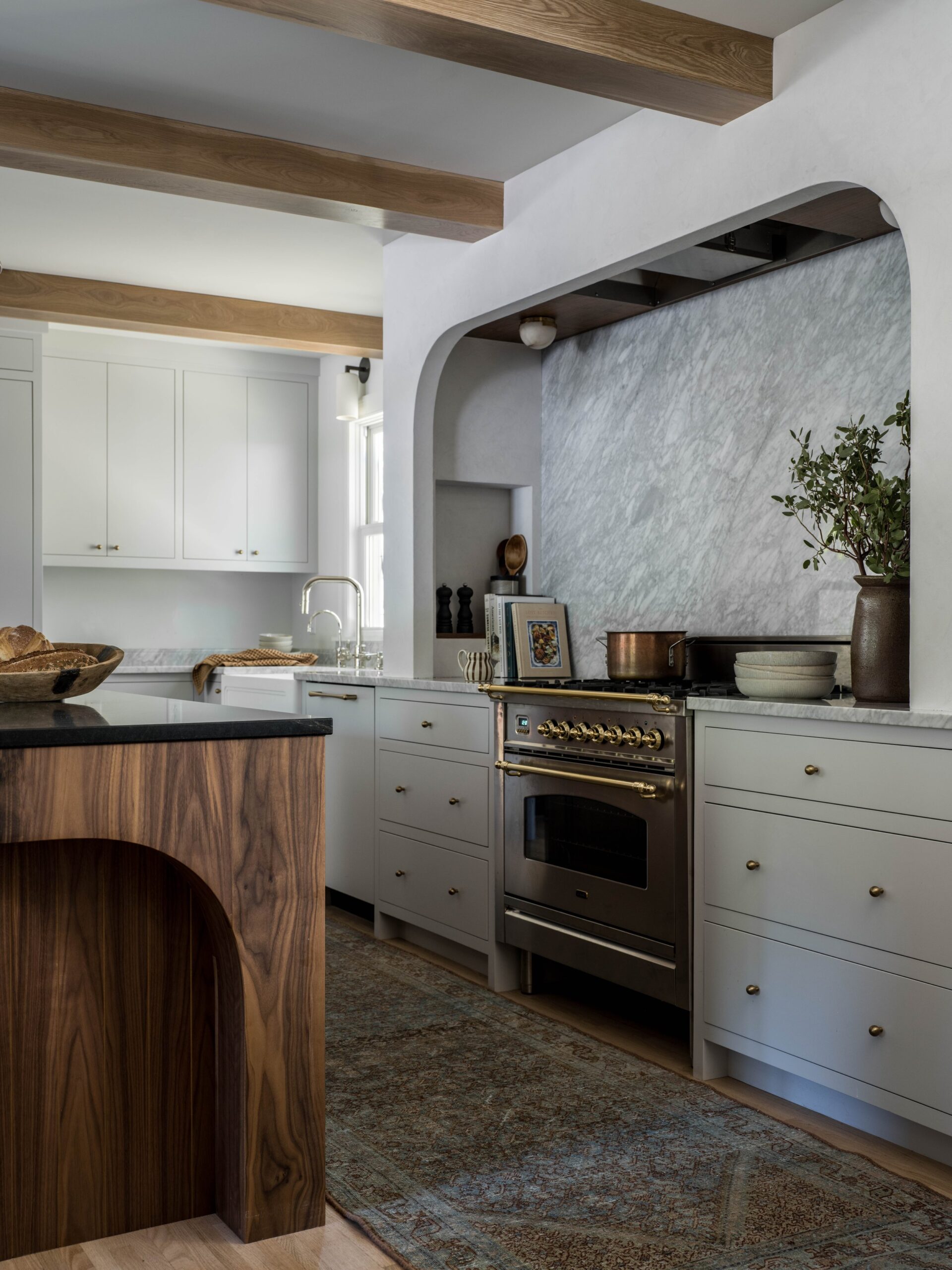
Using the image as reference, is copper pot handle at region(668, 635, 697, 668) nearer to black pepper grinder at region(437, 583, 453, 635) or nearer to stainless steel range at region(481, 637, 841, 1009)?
stainless steel range at region(481, 637, 841, 1009)

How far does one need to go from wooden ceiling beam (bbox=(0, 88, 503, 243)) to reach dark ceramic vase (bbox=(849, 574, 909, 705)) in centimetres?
188

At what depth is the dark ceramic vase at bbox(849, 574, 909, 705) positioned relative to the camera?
261 cm

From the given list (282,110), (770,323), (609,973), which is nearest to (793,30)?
(770,323)

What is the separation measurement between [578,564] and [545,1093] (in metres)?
2.03

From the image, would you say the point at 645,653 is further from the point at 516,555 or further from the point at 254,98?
the point at 254,98

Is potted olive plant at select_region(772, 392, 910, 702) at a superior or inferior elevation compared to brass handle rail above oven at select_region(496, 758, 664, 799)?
superior

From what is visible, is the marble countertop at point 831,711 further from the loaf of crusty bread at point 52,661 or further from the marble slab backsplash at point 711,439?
the loaf of crusty bread at point 52,661

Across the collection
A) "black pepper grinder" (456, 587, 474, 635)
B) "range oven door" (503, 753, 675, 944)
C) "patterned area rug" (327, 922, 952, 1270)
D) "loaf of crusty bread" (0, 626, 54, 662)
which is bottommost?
"patterned area rug" (327, 922, 952, 1270)

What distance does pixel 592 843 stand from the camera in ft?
10.6

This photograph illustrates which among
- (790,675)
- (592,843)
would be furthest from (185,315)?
(790,675)

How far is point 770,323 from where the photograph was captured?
3.46 meters

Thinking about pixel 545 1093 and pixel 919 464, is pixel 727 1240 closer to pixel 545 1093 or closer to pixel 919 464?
pixel 545 1093

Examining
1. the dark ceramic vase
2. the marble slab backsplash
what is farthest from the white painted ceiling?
the dark ceramic vase

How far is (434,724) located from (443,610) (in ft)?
2.11
